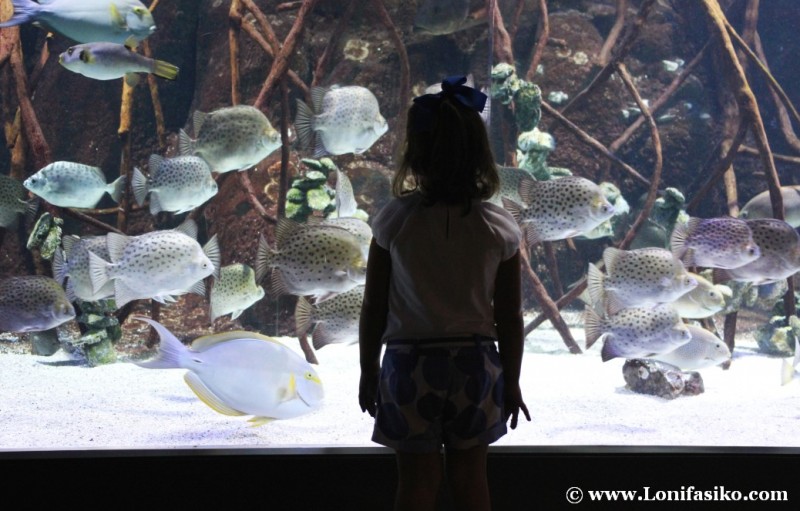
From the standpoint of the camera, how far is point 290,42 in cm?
341

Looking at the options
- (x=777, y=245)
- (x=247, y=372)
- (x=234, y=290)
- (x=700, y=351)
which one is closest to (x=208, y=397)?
(x=247, y=372)

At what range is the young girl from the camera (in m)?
1.48

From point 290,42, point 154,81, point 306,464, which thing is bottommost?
point 306,464

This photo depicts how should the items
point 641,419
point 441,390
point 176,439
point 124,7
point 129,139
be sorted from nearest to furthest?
point 441,390, point 176,439, point 124,7, point 641,419, point 129,139

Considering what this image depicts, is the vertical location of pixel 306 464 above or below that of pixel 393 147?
below

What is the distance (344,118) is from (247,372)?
1.25 meters

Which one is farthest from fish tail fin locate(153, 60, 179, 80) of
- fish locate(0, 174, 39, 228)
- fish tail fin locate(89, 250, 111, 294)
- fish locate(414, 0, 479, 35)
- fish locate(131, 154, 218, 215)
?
fish locate(414, 0, 479, 35)

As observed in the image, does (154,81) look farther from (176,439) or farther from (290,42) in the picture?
(176,439)

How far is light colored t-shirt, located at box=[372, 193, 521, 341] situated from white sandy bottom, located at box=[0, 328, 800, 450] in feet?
3.60

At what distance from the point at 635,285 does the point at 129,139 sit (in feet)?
9.64

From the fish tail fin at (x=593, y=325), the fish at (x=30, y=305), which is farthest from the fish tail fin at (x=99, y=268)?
the fish tail fin at (x=593, y=325)

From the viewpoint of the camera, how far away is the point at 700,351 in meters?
2.96

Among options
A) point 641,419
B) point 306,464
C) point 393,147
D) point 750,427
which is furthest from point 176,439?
point 750,427

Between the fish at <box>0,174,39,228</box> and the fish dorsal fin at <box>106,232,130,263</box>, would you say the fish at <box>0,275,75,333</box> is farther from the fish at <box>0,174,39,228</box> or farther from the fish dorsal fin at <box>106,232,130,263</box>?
the fish at <box>0,174,39,228</box>
